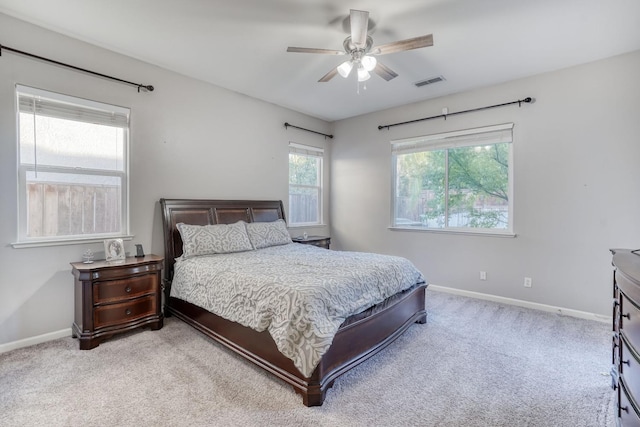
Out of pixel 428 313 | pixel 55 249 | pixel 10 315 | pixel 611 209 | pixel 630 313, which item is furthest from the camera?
pixel 428 313

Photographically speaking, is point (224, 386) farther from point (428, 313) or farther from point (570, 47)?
point (570, 47)

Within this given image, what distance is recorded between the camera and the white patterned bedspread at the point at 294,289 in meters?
1.94

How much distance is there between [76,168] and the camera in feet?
9.61

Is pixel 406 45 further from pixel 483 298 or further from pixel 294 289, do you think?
pixel 483 298

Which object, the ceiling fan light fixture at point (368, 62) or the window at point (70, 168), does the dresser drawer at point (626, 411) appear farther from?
the window at point (70, 168)

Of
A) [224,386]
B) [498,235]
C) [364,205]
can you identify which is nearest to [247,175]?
[364,205]

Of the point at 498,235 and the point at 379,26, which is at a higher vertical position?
the point at 379,26

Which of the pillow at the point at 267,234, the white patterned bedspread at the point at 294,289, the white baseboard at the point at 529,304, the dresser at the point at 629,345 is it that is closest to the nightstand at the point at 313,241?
the pillow at the point at 267,234

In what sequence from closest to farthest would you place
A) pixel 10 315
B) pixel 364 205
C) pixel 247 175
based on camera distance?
pixel 10 315 → pixel 247 175 → pixel 364 205

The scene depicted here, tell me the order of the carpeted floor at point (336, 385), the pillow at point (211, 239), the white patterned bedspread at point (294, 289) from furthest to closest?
1. the pillow at point (211, 239)
2. the white patterned bedspread at point (294, 289)
3. the carpeted floor at point (336, 385)

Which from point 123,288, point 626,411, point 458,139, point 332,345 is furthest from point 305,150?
point 626,411

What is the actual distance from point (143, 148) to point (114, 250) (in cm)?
116

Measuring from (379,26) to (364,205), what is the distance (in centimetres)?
304

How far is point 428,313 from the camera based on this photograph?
3.52m
